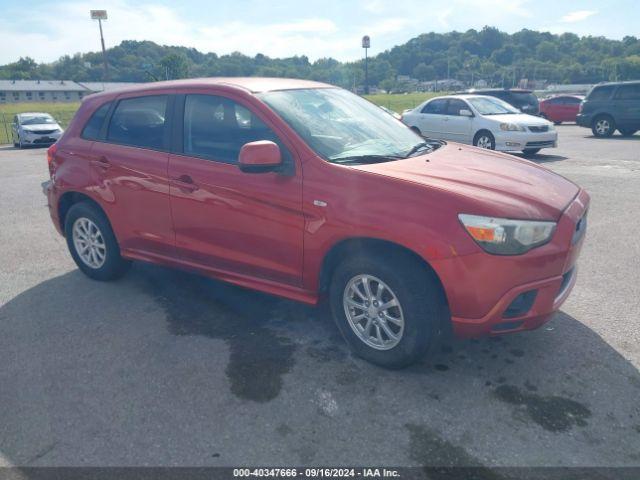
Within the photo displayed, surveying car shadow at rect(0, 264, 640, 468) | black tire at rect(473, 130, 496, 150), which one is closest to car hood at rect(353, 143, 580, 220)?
car shadow at rect(0, 264, 640, 468)

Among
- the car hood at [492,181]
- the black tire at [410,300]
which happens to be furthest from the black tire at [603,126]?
the black tire at [410,300]

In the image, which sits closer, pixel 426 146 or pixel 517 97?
pixel 426 146

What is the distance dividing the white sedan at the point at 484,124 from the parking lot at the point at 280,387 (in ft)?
25.8

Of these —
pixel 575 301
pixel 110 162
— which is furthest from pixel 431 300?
pixel 110 162

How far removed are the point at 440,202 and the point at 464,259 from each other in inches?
13.5

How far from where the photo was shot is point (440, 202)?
116 inches

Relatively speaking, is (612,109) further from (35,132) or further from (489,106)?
(35,132)

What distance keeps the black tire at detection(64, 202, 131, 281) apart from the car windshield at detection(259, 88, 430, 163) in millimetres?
2049

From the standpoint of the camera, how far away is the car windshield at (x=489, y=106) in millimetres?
12922

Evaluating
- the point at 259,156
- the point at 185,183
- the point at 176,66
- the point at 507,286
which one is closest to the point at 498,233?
the point at 507,286

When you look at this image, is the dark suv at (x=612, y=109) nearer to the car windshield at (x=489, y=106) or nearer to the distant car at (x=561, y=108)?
the car windshield at (x=489, y=106)

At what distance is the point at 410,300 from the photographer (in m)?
3.07

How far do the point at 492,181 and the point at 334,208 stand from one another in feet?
3.26

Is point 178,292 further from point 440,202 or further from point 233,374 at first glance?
point 440,202
